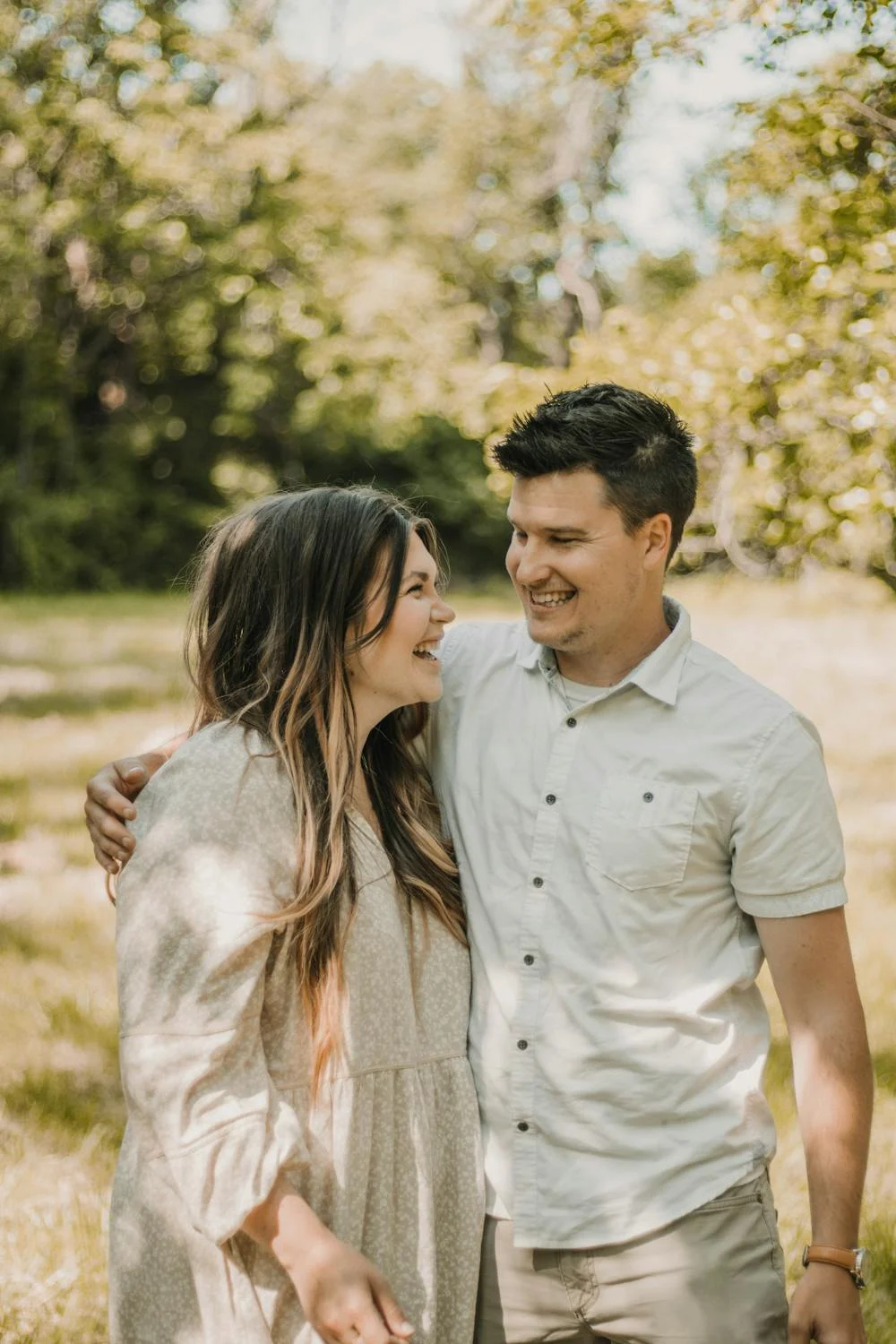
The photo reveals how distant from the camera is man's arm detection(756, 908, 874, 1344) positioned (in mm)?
2254

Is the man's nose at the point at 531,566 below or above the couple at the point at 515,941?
above

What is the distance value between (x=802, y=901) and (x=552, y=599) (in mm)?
708

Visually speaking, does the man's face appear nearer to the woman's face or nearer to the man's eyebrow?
the man's eyebrow

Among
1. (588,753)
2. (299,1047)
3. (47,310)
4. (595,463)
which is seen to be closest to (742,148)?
(595,463)

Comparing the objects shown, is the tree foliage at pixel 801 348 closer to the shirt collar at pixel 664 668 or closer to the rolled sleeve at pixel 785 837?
the shirt collar at pixel 664 668

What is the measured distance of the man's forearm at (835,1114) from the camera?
2254mm

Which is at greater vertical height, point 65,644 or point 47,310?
point 47,310

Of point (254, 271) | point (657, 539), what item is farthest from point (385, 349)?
point (657, 539)

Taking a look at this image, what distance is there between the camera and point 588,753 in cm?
243

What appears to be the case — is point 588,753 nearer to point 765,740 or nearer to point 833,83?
point 765,740

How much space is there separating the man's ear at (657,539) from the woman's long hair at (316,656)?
473 mm

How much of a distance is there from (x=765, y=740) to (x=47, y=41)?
1999 cm

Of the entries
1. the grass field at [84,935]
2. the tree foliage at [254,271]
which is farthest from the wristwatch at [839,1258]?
the tree foliage at [254,271]

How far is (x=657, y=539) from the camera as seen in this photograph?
2598mm
